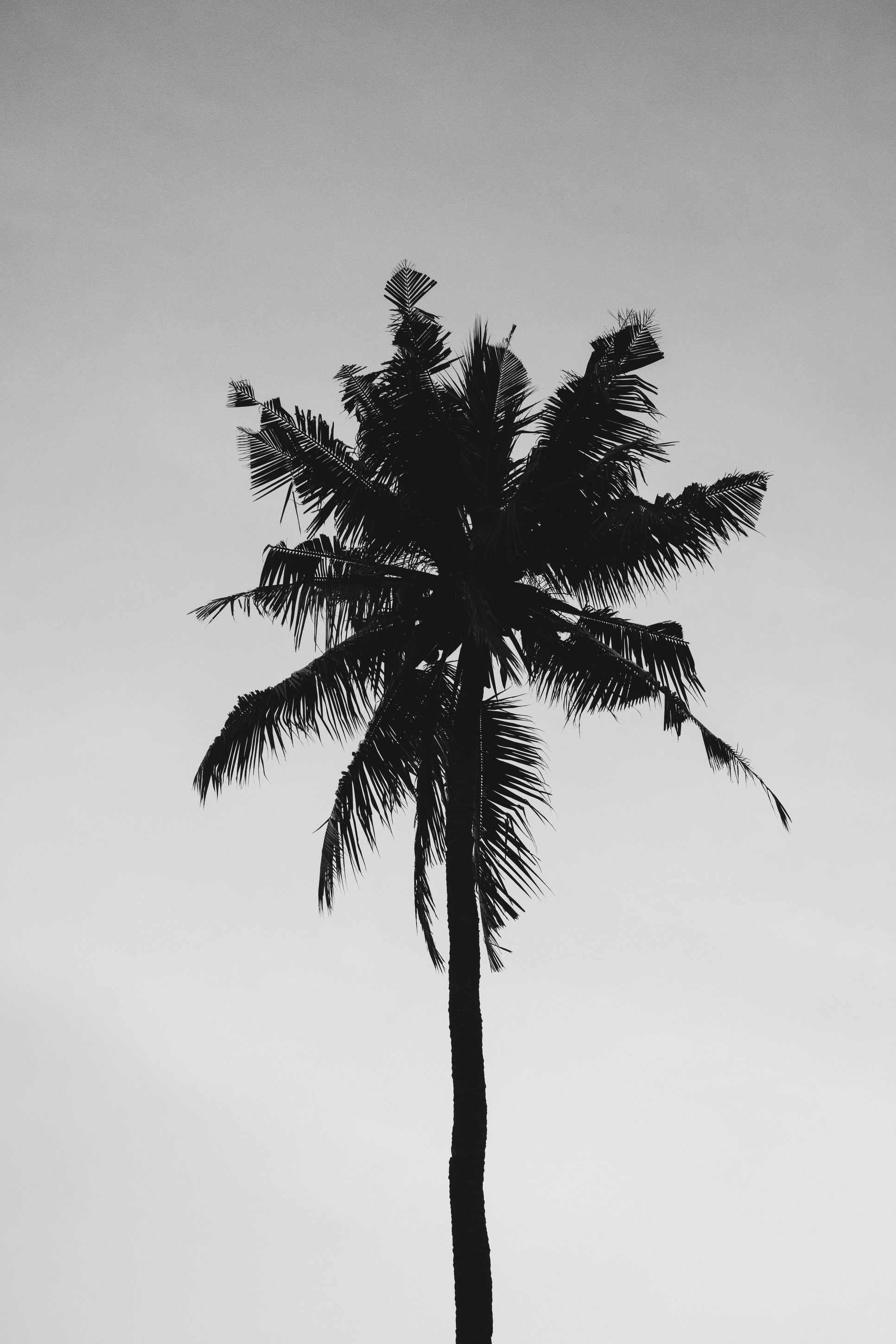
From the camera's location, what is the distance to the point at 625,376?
13.2 metres

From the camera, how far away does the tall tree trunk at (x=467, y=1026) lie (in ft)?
30.4

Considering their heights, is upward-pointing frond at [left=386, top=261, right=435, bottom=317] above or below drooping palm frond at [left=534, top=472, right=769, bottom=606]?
A: above

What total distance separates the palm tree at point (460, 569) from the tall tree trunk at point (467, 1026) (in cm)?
7

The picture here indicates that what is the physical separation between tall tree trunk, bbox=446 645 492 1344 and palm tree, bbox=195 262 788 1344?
7 cm

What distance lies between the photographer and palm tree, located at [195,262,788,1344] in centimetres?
1244

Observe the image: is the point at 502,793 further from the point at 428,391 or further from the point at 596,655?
the point at 428,391

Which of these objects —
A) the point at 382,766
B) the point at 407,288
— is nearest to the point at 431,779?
the point at 382,766

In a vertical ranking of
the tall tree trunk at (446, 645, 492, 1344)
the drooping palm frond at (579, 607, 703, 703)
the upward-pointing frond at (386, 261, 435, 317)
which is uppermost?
the upward-pointing frond at (386, 261, 435, 317)

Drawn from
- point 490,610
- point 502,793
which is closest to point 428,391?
point 490,610

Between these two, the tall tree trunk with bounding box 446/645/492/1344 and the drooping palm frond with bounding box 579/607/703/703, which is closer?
the tall tree trunk with bounding box 446/645/492/1344

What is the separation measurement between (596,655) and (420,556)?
2.31 meters

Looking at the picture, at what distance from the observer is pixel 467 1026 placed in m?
10.4

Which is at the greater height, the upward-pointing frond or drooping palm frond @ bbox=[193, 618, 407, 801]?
the upward-pointing frond

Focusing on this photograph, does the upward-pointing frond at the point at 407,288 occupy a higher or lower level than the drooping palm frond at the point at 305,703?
higher
